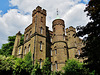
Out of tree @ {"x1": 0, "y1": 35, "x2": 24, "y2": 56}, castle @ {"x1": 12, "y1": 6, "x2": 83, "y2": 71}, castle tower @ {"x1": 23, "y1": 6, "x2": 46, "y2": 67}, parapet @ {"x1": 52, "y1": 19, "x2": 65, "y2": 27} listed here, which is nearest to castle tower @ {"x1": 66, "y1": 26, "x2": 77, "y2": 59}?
castle @ {"x1": 12, "y1": 6, "x2": 83, "y2": 71}

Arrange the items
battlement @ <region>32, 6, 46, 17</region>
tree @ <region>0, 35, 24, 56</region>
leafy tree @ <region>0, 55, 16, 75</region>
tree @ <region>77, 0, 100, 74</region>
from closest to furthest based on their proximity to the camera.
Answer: tree @ <region>77, 0, 100, 74</region>, leafy tree @ <region>0, 55, 16, 75</region>, battlement @ <region>32, 6, 46, 17</region>, tree @ <region>0, 35, 24, 56</region>

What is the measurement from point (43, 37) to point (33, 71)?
8774mm

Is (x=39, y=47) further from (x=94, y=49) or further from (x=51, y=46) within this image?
(x=94, y=49)

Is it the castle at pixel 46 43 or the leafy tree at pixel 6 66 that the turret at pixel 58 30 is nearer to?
the castle at pixel 46 43

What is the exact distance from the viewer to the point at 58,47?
2414 centimetres

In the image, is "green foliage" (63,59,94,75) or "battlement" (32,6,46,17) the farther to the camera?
"battlement" (32,6,46,17)

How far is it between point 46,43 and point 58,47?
330cm

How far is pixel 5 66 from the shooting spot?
55.3 ft

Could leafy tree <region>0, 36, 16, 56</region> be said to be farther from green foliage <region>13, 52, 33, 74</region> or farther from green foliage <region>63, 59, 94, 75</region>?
green foliage <region>63, 59, 94, 75</region>

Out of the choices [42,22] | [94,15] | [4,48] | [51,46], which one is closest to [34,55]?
[51,46]

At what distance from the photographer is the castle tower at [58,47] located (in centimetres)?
2277

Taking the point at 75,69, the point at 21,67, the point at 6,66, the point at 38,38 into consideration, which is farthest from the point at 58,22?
the point at 6,66

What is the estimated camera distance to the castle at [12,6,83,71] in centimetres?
2114

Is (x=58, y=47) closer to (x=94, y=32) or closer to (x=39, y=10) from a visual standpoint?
(x=39, y=10)
